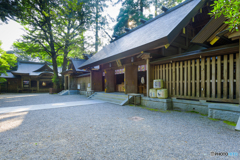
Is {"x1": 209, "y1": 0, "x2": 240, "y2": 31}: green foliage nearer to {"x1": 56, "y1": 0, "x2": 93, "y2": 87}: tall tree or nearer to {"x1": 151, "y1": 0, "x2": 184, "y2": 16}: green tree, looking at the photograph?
{"x1": 56, "y1": 0, "x2": 93, "y2": 87}: tall tree

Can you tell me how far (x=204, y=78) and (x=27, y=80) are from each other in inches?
909

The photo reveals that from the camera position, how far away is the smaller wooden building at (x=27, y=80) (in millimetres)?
18250

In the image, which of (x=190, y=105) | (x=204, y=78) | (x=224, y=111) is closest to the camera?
(x=224, y=111)

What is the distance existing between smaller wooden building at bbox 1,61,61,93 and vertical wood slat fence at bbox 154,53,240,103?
19099 mm

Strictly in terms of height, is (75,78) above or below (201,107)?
above

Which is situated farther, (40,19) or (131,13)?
(131,13)

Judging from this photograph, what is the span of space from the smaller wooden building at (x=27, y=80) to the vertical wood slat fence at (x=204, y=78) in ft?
62.7

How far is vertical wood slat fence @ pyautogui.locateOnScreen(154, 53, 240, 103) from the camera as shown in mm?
4130

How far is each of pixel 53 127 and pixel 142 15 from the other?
1764 centimetres

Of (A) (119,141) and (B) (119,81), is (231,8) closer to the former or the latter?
(A) (119,141)

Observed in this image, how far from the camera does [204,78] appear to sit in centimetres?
476

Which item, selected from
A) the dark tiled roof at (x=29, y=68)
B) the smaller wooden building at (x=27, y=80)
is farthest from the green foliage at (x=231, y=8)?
the dark tiled roof at (x=29, y=68)

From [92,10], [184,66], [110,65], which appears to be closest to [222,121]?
[184,66]

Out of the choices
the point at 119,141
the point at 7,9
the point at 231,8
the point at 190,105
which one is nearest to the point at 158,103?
the point at 190,105
